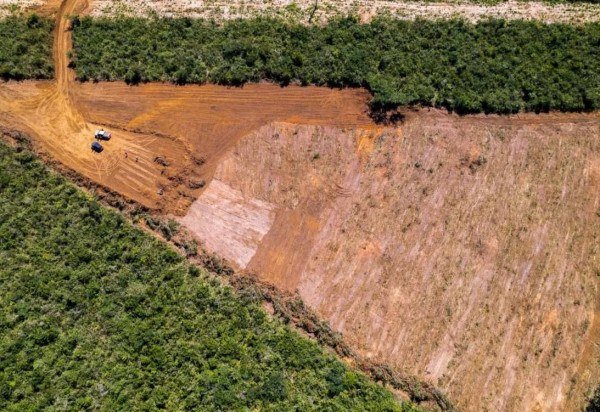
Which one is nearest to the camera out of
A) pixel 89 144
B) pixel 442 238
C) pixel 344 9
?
pixel 442 238

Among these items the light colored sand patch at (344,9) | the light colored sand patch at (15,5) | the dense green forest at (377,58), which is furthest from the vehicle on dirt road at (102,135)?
the light colored sand patch at (15,5)

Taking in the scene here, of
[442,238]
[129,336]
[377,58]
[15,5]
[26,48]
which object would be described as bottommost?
[129,336]

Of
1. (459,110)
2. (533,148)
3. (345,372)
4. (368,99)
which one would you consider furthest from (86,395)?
(533,148)

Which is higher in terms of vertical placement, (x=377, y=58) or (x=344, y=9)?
(x=344, y=9)

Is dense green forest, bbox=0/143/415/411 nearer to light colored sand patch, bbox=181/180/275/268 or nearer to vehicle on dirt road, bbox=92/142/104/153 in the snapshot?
light colored sand patch, bbox=181/180/275/268

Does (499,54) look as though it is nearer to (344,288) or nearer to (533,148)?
(533,148)

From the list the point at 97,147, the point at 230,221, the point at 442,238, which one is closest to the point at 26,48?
the point at 97,147

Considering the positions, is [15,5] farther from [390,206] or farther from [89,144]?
[390,206]

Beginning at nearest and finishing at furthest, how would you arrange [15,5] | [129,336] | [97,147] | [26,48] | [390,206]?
1. [129,336]
2. [390,206]
3. [97,147]
4. [26,48]
5. [15,5]
